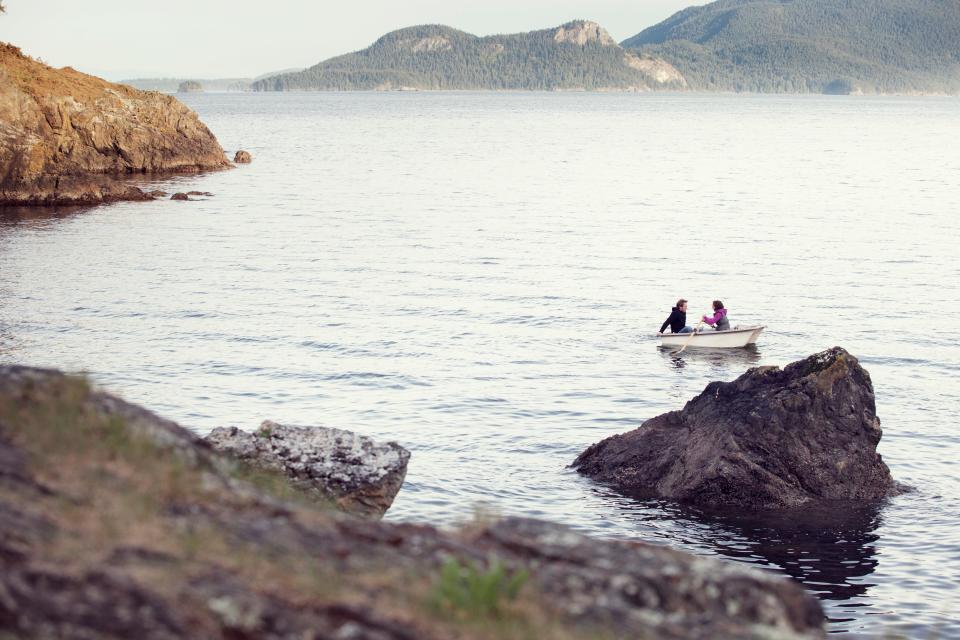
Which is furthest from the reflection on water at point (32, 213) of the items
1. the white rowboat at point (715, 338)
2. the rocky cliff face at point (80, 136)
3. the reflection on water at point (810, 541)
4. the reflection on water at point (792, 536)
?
the reflection on water at point (810, 541)

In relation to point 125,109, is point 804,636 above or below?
below

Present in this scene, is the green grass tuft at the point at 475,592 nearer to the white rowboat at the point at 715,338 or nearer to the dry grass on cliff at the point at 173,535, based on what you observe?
the dry grass on cliff at the point at 173,535

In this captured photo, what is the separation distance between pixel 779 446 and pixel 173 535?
14.3 metres

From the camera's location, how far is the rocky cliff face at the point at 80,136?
61062 mm

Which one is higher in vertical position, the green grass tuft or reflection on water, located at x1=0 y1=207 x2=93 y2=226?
reflection on water, located at x1=0 y1=207 x2=93 y2=226

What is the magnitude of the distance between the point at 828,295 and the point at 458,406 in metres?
20.9

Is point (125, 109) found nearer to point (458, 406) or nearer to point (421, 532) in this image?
point (458, 406)

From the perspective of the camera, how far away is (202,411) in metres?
23.3

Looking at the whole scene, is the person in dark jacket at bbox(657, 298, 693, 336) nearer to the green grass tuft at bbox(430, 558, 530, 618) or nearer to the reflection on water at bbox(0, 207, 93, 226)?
the green grass tuft at bbox(430, 558, 530, 618)

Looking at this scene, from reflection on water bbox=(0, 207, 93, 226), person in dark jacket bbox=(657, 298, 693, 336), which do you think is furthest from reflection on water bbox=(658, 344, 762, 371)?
reflection on water bbox=(0, 207, 93, 226)

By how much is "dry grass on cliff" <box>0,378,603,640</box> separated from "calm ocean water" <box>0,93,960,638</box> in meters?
8.36

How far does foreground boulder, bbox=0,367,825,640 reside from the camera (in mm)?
5871

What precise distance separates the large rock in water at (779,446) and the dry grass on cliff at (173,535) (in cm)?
1256

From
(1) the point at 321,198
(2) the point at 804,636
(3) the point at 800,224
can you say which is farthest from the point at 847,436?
(1) the point at 321,198
